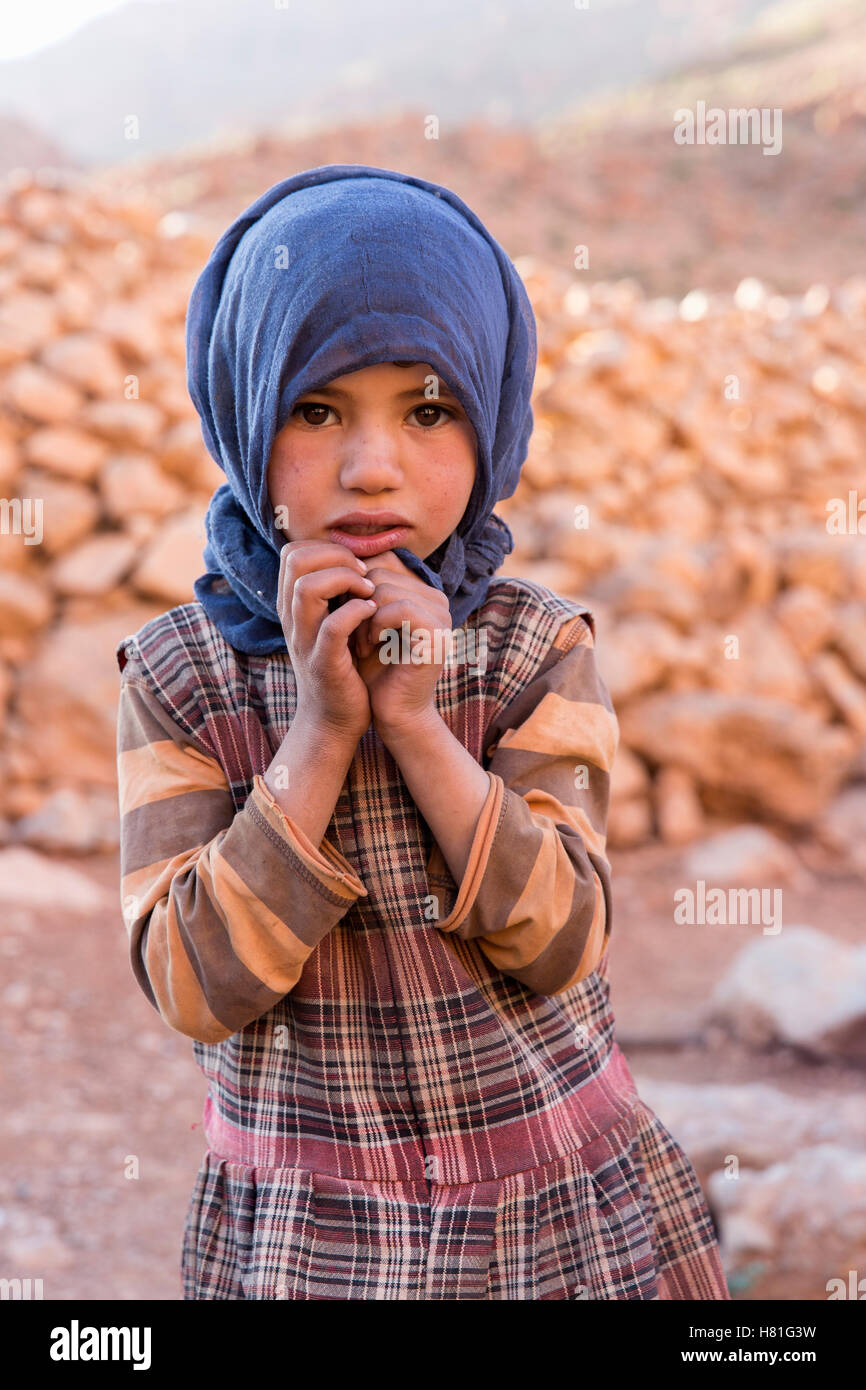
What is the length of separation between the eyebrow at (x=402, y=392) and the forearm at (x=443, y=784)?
1.07 feet

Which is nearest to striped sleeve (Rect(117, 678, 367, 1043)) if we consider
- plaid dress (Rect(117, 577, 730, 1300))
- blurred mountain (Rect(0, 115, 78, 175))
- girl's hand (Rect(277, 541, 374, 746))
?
plaid dress (Rect(117, 577, 730, 1300))

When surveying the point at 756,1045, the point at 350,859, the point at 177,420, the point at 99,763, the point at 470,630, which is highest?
the point at 177,420

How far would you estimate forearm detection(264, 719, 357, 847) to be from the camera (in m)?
1.17

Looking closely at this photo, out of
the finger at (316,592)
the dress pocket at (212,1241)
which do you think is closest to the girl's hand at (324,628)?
the finger at (316,592)

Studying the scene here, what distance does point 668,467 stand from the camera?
5.97 meters

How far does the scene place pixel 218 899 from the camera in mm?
1145

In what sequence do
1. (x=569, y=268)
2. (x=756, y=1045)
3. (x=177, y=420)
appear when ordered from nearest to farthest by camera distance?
1. (x=756, y=1045)
2. (x=177, y=420)
3. (x=569, y=268)

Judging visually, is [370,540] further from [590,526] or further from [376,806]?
[590,526]

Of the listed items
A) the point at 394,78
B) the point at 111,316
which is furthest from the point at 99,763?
the point at 394,78

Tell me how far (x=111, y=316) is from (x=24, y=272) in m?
0.42

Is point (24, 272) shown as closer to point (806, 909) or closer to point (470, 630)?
point (806, 909)

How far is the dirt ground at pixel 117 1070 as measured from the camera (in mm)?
2693

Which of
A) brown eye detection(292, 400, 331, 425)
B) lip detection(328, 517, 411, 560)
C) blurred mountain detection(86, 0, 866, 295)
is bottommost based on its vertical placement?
lip detection(328, 517, 411, 560)

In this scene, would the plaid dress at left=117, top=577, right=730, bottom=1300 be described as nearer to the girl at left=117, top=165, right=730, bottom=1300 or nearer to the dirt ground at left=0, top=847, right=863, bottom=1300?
the girl at left=117, top=165, right=730, bottom=1300
